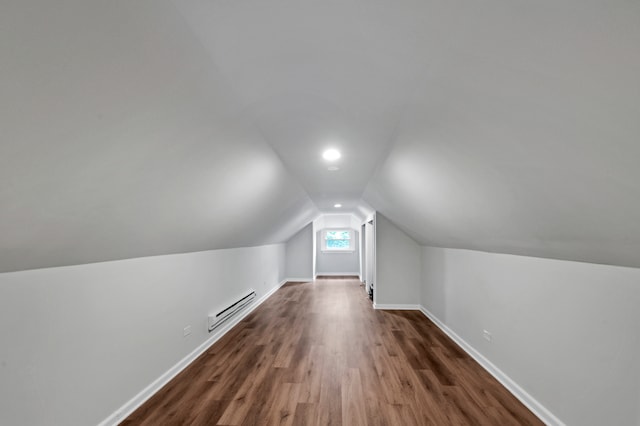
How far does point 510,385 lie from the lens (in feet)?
8.76

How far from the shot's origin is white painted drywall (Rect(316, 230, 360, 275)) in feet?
35.7

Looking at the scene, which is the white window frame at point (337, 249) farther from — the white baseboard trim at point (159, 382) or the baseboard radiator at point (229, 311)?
the white baseboard trim at point (159, 382)

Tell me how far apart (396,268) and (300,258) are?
168 inches

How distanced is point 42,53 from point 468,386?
364cm

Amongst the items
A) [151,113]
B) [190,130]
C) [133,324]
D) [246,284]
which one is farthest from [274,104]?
[246,284]

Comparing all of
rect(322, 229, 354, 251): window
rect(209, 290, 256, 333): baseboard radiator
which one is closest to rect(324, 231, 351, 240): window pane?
rect(322, 229, 354, 251): window

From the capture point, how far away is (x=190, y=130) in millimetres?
1668

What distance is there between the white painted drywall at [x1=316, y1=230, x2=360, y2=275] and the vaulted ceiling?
28.4 ft

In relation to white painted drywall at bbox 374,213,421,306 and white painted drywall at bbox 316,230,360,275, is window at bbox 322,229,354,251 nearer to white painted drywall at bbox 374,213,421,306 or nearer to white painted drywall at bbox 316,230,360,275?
white painted drywall at bbox 316,230,360,275

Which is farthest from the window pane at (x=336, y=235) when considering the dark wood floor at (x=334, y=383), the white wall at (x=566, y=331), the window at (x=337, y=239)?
the white wall at (x=566, y=331)

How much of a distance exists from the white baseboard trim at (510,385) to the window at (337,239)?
274 inches

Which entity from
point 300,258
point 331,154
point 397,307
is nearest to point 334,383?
point 331,154

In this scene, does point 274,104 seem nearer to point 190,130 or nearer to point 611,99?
point 190,130

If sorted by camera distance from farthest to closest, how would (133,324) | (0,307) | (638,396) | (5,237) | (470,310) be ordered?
(470,310)
(133,324)
(638,396)
(0,307)
(5,237)
